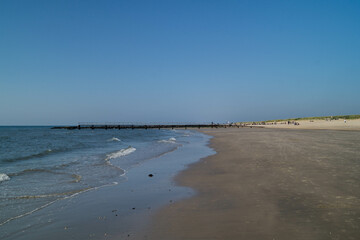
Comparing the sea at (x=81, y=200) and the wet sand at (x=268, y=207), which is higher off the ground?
the wet sand at (x=268, y=207)

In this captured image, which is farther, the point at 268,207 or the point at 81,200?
the point at 81,200

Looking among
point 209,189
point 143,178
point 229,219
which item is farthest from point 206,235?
point 143,178

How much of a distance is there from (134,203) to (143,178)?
3488 millimetres

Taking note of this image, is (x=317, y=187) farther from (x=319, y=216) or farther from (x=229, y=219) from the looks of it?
(x=229, y=219)

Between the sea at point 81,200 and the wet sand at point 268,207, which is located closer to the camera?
the wet sand at point 268,207

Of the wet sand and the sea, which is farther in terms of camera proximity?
the sea

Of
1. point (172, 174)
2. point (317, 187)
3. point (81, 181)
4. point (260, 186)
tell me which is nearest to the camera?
point (317, 187)

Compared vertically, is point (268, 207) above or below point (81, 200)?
above

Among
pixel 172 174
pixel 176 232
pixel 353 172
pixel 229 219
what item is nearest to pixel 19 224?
pixel 176 232

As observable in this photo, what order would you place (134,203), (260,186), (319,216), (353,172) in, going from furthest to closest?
(353,172), (260,186), (134,203), (319,216)

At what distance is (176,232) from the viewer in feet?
16.2

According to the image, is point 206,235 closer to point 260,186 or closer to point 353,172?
point 260,186

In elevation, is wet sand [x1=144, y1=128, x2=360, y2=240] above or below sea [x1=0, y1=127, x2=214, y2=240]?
above

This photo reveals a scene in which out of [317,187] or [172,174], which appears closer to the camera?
[317,187]
